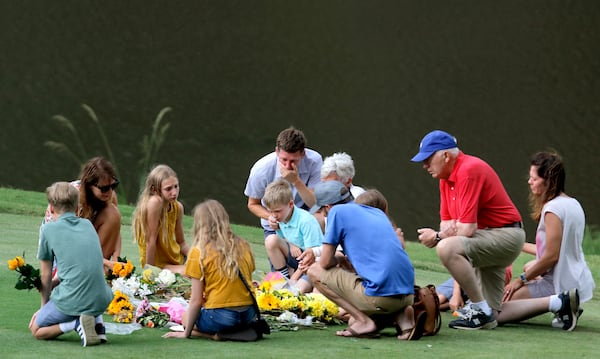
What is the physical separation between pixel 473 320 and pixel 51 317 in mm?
2185

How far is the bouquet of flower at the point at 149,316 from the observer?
519cm

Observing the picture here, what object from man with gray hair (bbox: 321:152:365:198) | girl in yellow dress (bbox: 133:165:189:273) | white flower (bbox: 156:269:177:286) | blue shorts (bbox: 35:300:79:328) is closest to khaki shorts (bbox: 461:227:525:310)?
man with gray hair (bbox: 321:152:365:198)

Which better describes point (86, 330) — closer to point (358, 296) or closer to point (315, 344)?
point (315, 344)

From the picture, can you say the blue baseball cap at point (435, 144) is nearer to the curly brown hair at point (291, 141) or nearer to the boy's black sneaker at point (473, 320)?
the boy's black sneaker at point (473, 320)

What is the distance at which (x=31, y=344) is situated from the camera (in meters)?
4.59

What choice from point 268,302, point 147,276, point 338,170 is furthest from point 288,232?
point 147,276

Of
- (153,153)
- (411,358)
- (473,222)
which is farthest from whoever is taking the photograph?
(153,153)

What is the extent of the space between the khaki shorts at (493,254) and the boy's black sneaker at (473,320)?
0.21 m

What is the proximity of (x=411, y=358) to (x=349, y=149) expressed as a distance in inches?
393

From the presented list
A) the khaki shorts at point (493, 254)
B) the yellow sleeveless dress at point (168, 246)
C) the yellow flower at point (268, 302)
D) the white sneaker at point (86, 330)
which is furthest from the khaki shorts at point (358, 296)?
the yellow sleeveless dress at point (168, 246)

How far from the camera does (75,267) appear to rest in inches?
185

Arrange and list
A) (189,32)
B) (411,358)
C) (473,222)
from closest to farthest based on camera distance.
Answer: (411,358) → (473,222) → (189,32)

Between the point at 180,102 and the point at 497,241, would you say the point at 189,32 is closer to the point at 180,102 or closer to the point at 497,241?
the point at 180,102

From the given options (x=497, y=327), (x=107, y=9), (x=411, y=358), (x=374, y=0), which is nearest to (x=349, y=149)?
(x=374, y=0)
